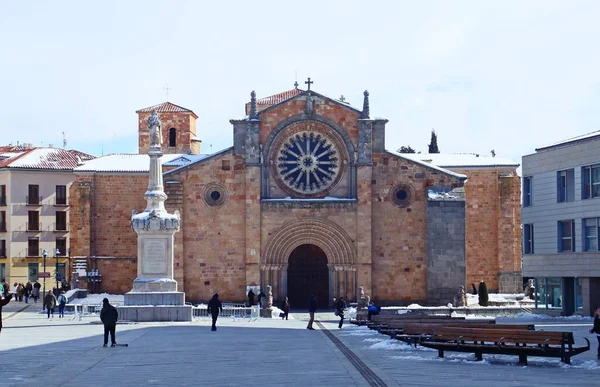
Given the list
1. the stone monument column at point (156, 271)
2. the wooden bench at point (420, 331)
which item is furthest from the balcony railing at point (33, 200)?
the wooden bench at point (420, 331)

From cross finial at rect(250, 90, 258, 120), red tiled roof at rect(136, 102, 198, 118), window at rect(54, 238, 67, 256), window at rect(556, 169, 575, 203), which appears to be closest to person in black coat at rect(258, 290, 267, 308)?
cross finial at rect(250, 90, 258, 120)

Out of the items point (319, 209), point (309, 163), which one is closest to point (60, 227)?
point (309, 163)

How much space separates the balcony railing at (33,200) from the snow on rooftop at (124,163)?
21.2 metres

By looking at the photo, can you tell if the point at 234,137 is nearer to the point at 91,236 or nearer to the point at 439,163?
the point at 91,236

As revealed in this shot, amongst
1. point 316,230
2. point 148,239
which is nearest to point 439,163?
point 316,230

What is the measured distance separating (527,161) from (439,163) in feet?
53.0

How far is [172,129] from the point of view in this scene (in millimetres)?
76062

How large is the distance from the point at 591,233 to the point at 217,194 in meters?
19.0

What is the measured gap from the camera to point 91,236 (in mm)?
61312

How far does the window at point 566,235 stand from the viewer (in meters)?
47.8

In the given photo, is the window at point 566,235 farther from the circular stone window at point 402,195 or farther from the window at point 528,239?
the circular stone window at point 402,195

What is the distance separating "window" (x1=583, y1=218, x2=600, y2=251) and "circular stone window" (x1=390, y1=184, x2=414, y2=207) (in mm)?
11868

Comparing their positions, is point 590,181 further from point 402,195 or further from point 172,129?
point 172,129

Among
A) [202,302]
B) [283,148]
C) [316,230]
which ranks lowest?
[202,302]
